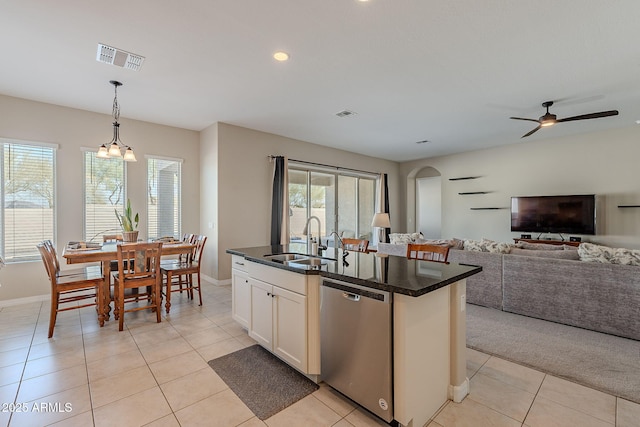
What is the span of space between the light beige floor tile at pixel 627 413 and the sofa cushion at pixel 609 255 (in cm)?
166

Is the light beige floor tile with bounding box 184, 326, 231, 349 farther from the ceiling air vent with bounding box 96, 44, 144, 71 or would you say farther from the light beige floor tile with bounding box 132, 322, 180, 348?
the ceiling air vent with bounding box 96, 44, 144, 71

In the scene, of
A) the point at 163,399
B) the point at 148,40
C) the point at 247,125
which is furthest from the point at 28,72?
the point at 163,399

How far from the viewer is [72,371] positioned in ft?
7.57

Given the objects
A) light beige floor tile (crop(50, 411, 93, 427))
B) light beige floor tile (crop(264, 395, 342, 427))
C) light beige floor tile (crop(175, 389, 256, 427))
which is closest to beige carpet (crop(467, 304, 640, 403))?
light beige floor tile (crop(264, 395, 342, 427))

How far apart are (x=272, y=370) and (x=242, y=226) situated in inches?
131

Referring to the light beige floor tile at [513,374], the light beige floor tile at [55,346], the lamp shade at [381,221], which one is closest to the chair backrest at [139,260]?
the light beige floor tile at [55,346]

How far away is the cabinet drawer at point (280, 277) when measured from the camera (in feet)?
6.91

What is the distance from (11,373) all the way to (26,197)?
290 centimetres

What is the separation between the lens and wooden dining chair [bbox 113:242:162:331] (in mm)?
3141

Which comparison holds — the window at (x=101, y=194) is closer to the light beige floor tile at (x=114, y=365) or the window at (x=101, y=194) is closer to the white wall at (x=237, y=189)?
the white wall at (x=237, y=189)

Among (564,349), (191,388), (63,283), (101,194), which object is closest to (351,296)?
(191,388)

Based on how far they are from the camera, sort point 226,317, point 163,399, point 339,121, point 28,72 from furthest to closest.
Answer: point 339,121 → point 226,317 → point 28,72 → point 163,399

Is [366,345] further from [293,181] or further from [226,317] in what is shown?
[293,181]

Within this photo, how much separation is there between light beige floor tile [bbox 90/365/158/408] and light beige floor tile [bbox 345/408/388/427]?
1.48m
